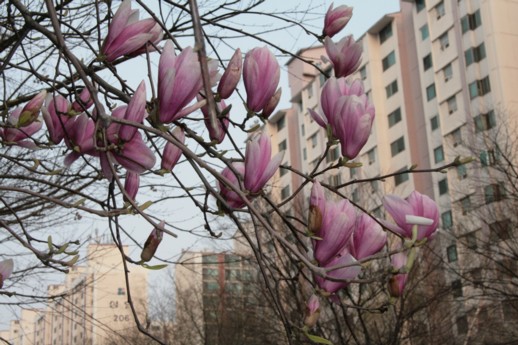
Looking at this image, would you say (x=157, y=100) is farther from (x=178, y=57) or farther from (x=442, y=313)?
(x=442, y=313)

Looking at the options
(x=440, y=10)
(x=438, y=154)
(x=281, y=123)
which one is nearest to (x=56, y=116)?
(x=438, y=154)

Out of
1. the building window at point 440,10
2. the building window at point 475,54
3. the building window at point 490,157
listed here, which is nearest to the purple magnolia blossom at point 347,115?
the building window at point 490,157

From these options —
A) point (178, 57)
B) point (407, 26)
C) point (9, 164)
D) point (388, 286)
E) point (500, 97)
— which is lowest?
point (388, 286)

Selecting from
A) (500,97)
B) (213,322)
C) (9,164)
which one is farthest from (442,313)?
(500,97)

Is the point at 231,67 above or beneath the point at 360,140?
above

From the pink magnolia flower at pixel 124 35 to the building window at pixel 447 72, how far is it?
27.3 metres

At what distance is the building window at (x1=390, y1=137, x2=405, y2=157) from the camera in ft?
96.6

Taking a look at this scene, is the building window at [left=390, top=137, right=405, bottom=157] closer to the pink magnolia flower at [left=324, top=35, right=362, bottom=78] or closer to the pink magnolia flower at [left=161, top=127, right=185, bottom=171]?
the pink magnolia flower at [left=324, top=35, right=362, bottom=78]

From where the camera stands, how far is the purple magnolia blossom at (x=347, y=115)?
1.18m

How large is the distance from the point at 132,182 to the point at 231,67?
1.08 ft

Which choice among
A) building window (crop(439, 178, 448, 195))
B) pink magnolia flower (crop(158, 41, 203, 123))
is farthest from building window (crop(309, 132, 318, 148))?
pink magnolia flower (crop(158, 41, 203, 123))

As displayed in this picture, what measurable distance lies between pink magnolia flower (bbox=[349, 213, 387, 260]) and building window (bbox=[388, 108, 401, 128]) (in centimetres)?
2949

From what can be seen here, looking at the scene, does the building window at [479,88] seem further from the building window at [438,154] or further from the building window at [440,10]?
the building window at [440,10]

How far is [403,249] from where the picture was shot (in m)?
0.96
